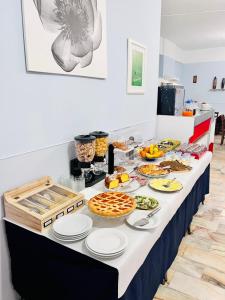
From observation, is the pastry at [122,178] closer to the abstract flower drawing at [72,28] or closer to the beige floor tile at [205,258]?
the abstract flower drawing at [72,28]

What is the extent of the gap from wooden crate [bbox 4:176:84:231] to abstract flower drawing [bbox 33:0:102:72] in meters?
0.59

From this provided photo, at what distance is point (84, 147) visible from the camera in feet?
4.07

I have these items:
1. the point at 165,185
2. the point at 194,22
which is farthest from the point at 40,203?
the point at 194,22

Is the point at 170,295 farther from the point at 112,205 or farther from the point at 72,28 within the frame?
the point at 72,28

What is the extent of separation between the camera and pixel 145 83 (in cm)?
219

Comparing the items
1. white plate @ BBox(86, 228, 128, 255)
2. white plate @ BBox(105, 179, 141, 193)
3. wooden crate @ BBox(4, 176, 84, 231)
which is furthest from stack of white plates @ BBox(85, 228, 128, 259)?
white plate @ BBox(105, 179, 141, 193)

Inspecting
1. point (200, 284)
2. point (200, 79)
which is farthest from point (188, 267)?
point (200, 79)

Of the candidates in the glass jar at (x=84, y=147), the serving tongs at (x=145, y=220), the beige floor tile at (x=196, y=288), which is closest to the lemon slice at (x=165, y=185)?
the serving tongs at (x=145, y=220)

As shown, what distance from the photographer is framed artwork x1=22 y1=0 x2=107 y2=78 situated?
3.26 feet

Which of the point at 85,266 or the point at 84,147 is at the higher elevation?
the point at 84,147

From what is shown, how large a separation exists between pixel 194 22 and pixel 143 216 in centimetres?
362

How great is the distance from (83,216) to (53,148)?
0.41 metres

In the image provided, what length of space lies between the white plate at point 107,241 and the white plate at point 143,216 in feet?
0.30

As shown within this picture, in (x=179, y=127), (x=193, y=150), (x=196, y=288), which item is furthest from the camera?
Result: (x=179, y=127)
